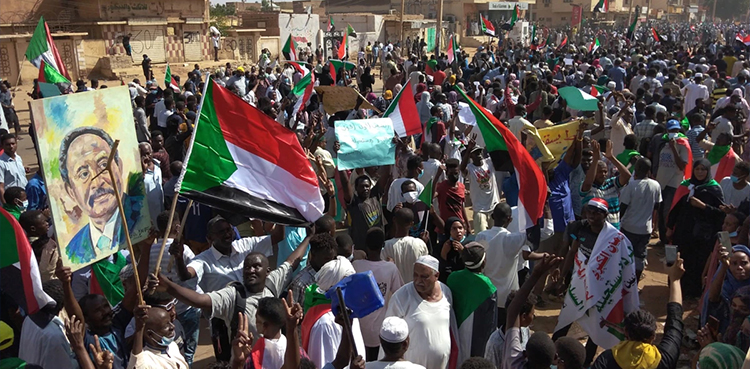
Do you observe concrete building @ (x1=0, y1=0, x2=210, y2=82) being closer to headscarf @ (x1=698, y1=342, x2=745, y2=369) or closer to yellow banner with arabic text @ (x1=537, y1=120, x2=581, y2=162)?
yellow banner with arabic text @ (x1=537, y1=120, x2=581, y2=162)

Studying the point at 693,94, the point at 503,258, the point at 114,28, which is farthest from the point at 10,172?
the point at 114,28

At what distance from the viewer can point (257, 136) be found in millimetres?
4887

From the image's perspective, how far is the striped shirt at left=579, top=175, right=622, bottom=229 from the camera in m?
6.77

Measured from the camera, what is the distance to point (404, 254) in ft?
17.5

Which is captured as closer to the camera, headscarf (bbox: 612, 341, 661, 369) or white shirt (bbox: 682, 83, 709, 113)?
headscarf (bbox: 612, 341, 661, 369)

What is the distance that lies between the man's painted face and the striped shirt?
15.0 ft

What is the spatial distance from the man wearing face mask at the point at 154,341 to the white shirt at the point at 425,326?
1.34 metres

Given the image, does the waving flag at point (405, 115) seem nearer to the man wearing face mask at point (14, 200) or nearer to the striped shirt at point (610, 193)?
the striped shirt at point (610, 193)

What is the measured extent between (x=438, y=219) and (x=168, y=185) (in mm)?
3136

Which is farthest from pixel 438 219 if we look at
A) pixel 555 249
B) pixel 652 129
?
pixel 652 129

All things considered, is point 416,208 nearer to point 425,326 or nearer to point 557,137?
point 425,326

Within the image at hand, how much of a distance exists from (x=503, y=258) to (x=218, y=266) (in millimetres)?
2189

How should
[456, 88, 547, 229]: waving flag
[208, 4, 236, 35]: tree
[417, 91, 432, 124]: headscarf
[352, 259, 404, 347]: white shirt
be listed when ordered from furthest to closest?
[208, 4, 236, 35]: tree
[417, 91, 432, 124]: headscarf
[456, 88, 547, 229]: waving flag
[352, 259, 404, 347]: white shirt

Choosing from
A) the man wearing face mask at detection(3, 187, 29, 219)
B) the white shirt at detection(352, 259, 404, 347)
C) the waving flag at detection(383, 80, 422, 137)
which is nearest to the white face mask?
the white shirt at detection(352, 259, 404, 347)
